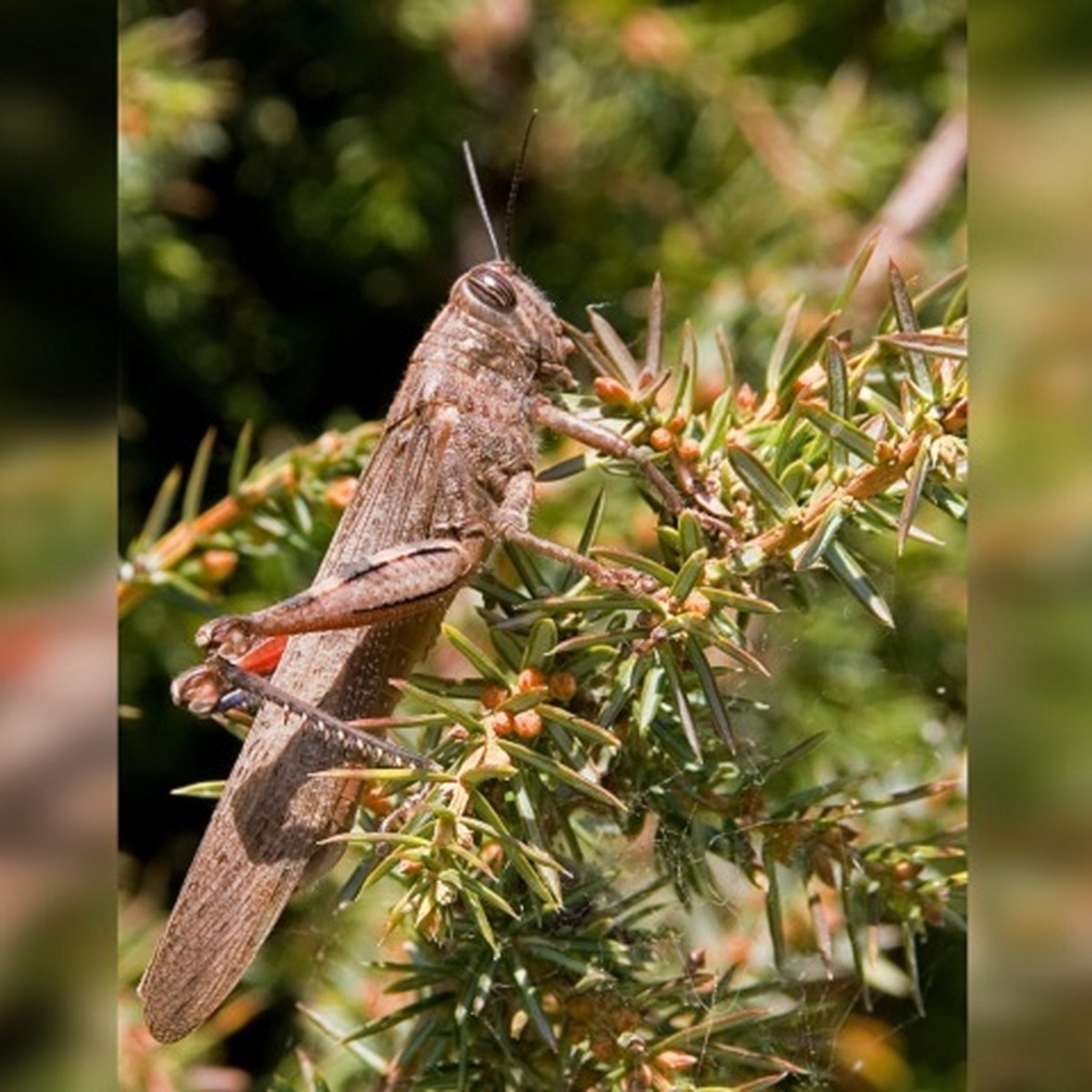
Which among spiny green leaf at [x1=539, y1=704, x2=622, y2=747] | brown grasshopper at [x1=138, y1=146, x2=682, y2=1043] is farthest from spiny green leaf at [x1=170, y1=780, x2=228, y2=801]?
spiny green leaf at [x1=539, y1=704, x2=622, y2=747]

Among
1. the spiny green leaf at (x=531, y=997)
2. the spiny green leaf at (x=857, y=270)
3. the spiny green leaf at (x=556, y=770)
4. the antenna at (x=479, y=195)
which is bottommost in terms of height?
the spiny green leaf at (x=531, y=997)

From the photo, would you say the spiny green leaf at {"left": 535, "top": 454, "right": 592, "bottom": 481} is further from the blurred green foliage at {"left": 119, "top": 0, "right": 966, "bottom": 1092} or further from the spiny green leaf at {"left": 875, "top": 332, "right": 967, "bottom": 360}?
the blurred green foliage at {"left": 119, "top": 0, "right": 966, "bottom": 1092}

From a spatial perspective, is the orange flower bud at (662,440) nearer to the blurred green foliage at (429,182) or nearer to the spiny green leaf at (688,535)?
the spiny green leaf at (688,535)

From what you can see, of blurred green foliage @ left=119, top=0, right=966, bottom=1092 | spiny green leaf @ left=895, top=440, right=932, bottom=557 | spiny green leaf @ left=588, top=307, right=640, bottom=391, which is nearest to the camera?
spiny green leaf @ left=895, top=440, right=932, bottom=557

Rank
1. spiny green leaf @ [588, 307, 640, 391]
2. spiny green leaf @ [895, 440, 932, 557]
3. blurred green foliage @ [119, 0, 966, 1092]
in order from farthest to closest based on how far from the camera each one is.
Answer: blurred green foliage @ [119, 0, 966, 1092] → spiny green leaf @ [588, 307, 640, 391] → spiny green leaf @ [895, 440, 932, 557]

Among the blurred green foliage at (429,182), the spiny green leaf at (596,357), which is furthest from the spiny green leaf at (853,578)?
the blurred green foliage at (429,182)

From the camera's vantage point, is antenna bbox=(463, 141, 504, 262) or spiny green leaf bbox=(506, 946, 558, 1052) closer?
spiny green leaf bbox=(506, 946, 558, 1052)
